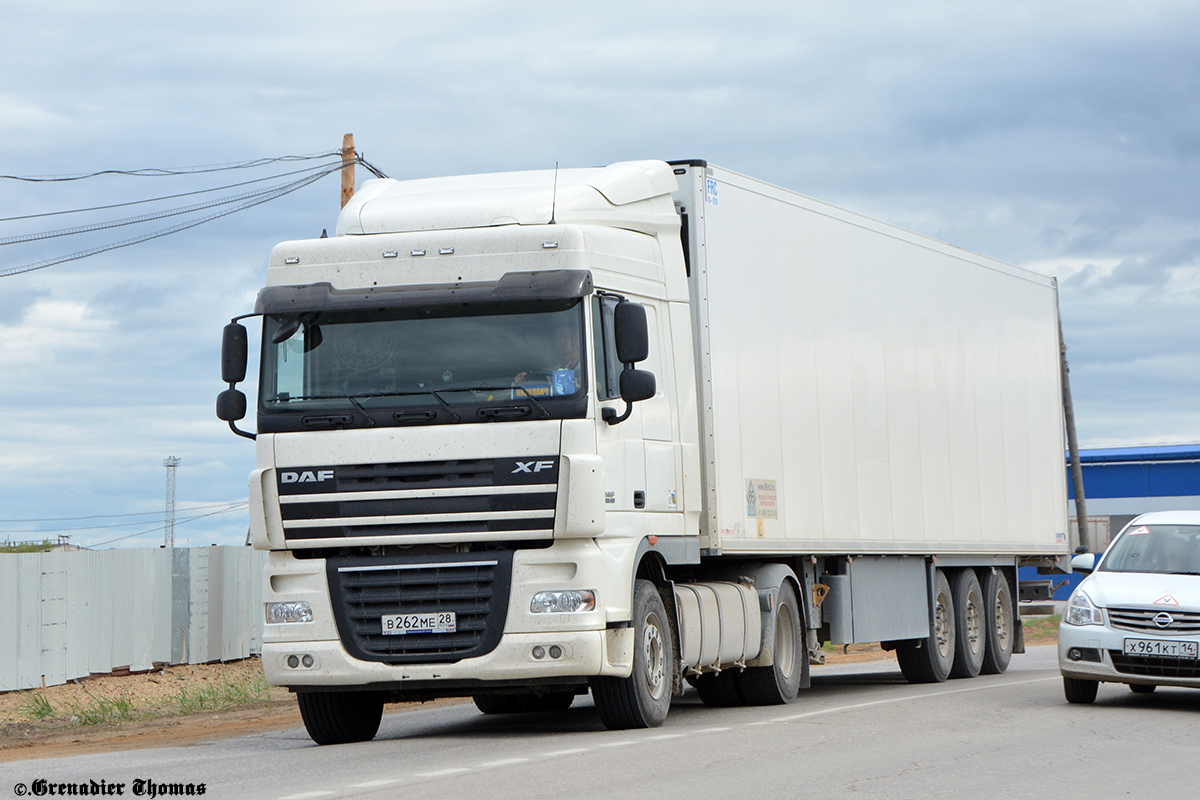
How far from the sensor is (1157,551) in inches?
601

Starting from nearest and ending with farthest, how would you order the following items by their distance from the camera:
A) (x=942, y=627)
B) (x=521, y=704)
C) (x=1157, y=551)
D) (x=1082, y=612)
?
(x=1082, y=612)
(x=1157, y=551)
(x=521, y=704)
(x=942, y=627)

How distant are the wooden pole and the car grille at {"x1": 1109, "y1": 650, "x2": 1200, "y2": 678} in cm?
1435

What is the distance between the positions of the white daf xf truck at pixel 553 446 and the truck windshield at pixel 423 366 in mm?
16

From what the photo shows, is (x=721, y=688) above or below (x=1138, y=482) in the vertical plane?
below

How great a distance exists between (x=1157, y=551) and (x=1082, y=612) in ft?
4.54

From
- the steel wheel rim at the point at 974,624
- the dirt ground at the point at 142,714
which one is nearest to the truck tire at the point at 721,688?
the dirt ground at the point at 142,714

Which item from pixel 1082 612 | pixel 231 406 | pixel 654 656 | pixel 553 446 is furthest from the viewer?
pixel 1082 612

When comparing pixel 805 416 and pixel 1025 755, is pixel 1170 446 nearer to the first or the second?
pixel 805 416

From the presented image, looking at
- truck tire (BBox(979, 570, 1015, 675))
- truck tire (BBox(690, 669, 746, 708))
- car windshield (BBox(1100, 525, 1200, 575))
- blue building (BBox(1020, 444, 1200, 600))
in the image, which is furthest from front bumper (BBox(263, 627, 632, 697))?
blue building (BBox(1020, 444, 1200, 600))

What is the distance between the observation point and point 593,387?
1168 cm

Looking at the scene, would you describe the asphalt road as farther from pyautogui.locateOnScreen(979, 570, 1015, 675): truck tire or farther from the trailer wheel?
pyautogui.locateOnScreen(979, 570, 1015, 675): truck tire

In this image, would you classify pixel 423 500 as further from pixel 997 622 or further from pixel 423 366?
pixel 997 622

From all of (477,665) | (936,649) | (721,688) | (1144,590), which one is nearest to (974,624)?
(936,649)

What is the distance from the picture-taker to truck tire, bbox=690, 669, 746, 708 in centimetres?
1545
